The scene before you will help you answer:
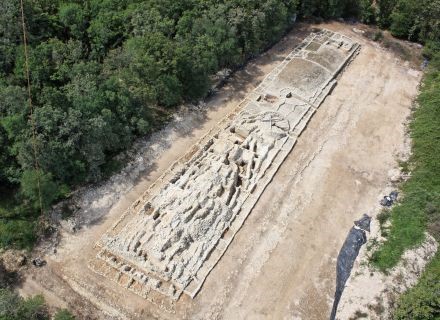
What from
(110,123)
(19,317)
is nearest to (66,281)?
(19,317)

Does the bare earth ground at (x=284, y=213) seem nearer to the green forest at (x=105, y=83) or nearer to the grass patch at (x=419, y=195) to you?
the grass patch at (x=419, y=195)

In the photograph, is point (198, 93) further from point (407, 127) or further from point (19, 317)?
point (19, 317)

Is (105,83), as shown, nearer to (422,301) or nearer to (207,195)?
(207,195)

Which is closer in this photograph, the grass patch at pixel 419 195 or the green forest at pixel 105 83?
the green forest at pixel 105 83

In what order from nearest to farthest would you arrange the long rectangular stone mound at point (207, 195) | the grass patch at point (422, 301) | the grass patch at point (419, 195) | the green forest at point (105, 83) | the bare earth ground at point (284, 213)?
the grass patch at point (422, 301), the bare earth ground at point (284, 213), the long rectangular stone mound at point (207, 195), the green forest at point (105, 83), the grass patch at point (419, 195)

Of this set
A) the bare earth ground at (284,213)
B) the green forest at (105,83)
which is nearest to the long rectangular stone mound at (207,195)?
the bare earth ground at (284,213)

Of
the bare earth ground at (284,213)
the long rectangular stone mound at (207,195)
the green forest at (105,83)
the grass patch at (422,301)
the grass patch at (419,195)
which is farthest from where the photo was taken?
the grass patch at (419,195)
